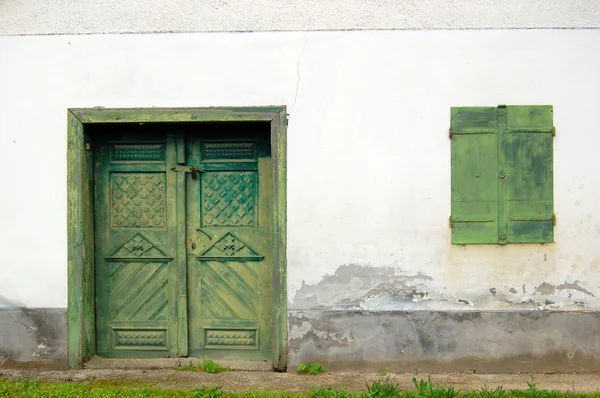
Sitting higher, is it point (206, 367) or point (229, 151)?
point (229, 151)

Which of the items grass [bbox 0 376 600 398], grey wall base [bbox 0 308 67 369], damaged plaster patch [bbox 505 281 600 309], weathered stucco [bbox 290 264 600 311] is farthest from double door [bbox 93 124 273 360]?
damaged plaster patch [bbox 505 281 600 309]

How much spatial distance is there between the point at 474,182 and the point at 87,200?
3.39 m

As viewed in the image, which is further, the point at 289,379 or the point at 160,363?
the point at 160,363

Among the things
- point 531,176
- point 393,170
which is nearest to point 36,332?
point 393,170

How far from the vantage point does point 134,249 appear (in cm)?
534

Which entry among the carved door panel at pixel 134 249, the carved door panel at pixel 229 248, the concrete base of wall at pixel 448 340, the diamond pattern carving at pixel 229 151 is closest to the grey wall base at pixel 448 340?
the concrete base of wall at pixel 448 340

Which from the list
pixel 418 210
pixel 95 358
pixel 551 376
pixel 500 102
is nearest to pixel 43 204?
pixel 95 358

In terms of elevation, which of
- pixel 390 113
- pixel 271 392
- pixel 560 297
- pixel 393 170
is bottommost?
pixel 271 392

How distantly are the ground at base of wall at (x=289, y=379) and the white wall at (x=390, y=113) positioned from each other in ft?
2.07

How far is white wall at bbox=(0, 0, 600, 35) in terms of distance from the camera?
4957mm

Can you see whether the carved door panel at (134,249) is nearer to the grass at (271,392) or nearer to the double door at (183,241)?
the double door at (183,241)

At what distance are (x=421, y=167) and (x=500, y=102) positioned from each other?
87 cm

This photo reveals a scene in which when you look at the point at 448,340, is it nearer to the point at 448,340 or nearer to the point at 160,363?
the point at 448,340

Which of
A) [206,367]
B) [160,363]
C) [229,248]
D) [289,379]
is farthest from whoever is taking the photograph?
[229,248]
